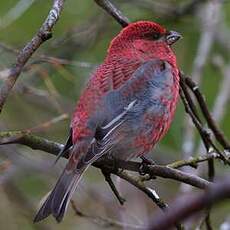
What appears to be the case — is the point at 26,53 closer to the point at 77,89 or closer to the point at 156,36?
the point at 156,36

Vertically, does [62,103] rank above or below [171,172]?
below

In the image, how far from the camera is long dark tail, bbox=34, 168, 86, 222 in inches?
103

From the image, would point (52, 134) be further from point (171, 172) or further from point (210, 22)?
point (171, 172)

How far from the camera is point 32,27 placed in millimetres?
5844

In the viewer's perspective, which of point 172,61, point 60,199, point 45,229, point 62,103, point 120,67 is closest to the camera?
point 60,199

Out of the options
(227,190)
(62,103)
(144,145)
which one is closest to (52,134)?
(62,103)

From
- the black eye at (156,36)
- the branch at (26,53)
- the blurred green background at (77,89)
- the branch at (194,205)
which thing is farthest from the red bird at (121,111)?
the branch at (194,205)

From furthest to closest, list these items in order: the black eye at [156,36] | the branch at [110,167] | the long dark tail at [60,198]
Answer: the black eye at [156,36] < the long dark tail at [60,198] < the branch at [110,167]

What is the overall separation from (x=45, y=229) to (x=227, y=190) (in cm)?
452

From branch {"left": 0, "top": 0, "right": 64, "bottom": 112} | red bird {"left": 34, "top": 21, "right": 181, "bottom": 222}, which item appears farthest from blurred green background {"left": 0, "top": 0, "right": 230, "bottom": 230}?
branch {"left": 0, "top": 0, "right": 64, "bottom": 112}

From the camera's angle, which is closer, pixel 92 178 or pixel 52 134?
pixel 52 134

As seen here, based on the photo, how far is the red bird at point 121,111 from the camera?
299 cm

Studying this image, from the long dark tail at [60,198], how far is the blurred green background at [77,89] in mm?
1849

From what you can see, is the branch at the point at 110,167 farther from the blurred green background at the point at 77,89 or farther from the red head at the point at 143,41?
the blurred green background at the point at 77,89
